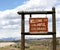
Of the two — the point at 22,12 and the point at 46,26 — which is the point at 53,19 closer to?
the point at 46,26

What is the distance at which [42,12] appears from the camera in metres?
14.1

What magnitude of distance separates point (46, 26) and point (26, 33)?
3.54ft

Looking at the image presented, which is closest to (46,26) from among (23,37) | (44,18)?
(44,18)

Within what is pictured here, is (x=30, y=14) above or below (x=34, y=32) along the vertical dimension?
above

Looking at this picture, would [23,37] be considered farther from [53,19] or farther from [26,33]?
[53,19]

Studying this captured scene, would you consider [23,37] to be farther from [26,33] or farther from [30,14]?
[30,14]

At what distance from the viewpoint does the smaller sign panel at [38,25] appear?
13.9 metres

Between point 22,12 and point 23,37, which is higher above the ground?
point 22,12

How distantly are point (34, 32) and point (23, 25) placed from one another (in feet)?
2.22

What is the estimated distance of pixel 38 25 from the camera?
13906 mm

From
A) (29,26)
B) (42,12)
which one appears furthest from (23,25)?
(42,12)

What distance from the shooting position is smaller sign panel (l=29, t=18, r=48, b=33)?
13.9m

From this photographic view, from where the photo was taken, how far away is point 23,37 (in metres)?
14.1

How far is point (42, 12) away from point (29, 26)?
3.21 feet
